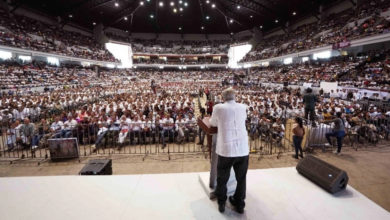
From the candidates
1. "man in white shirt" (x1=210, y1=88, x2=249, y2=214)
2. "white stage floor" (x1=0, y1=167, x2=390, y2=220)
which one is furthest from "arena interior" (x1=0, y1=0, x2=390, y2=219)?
"man in white shirt" (x1=210, y1=88, x2=249, y2=214)

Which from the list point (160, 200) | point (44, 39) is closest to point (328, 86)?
point (160, 200)

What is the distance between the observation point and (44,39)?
30344mm

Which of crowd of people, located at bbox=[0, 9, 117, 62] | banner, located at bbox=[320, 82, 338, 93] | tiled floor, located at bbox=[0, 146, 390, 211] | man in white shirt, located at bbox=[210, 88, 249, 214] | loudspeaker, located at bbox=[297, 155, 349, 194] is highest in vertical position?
crowd of people, located at bbox=[0, 9, 117, 62]

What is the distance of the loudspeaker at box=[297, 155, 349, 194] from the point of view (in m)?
3.18

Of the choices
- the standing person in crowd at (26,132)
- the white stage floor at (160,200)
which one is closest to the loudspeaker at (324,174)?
the white stage floor at (160,200)

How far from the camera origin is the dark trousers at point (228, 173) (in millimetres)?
2391

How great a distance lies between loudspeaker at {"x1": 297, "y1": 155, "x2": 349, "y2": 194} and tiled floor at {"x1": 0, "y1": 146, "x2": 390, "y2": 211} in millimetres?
1537

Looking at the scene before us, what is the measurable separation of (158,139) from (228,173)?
5214 millimetres

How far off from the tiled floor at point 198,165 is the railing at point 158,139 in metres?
0.46

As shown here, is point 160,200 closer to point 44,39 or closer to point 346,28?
point 346,28

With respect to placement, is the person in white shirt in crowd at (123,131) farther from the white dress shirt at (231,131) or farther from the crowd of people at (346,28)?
the crowd of people at (346,28)

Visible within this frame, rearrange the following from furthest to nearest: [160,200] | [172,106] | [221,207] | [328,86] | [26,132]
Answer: [328,86] → [172,106] → [26,132] → [160,200] → [221,207]

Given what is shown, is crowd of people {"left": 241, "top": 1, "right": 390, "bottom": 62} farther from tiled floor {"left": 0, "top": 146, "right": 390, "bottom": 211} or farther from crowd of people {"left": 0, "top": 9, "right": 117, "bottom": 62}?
crowd of people {"left": 0, "top": 9, "right": 117, "bottom": 62}

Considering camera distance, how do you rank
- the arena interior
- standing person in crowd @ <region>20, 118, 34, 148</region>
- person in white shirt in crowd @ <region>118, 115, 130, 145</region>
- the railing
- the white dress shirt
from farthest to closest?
person in white shirt in crowd @ <region>118, 115, 130, 145</region>
standing person in crowd @ <region>20, 118, 34, 148</region>
the railing
the arena interior
the white dress shirt
